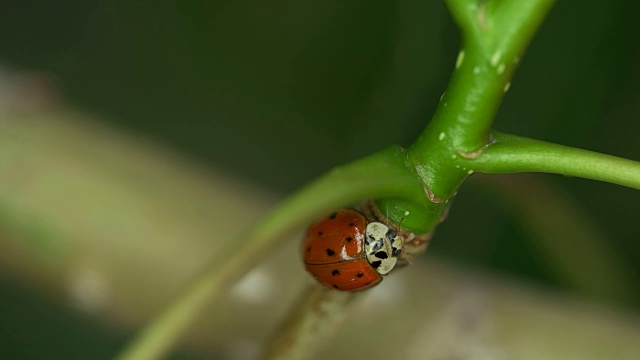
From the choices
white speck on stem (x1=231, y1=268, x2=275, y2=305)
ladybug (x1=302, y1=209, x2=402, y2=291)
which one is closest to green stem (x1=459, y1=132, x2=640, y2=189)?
ladybug (x1=302, y1=209, x2=402, y2=291)

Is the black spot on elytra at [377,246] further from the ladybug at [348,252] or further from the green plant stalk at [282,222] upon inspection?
the green plant stalk at [282,222]

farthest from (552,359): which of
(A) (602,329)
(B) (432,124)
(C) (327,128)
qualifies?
(C) (327,128)

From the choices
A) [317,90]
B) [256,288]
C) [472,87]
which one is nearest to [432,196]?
[472,87]

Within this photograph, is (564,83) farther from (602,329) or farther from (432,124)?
(432,124)

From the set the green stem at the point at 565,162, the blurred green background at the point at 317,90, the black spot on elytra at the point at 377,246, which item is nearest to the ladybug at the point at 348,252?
the black spot on elytra at the point at 377,246

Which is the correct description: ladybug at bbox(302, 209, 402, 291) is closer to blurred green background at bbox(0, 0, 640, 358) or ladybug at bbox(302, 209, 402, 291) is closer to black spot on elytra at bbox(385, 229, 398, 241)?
black spot on elytra at bbox(385, 229, 398, 241)

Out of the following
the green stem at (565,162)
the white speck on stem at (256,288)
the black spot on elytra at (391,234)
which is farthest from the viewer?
the white speck on stem at (256,288)
